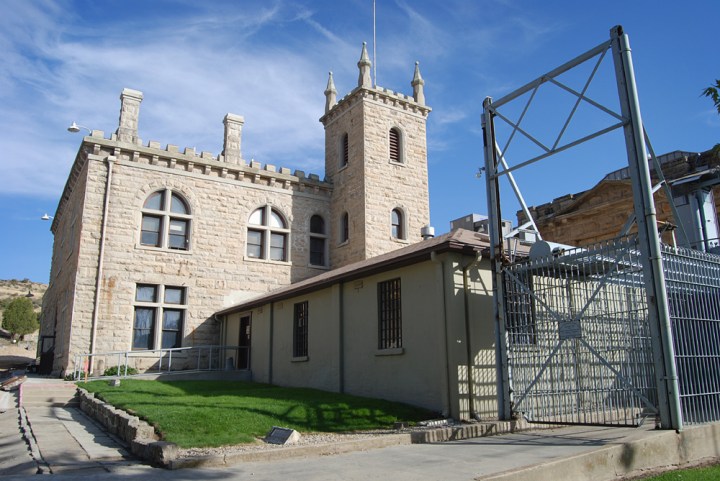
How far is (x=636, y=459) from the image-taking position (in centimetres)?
721

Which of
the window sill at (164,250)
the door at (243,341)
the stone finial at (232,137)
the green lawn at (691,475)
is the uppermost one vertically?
the stone finial at (232,137)

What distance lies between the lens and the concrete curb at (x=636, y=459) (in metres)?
6.30

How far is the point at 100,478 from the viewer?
22.0 feet

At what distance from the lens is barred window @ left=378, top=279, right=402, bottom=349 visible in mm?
13227

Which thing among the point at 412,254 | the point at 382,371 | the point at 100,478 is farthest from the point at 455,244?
the point at 100,478

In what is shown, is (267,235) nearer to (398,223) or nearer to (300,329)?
(398,223)

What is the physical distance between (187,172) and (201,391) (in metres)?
11.8

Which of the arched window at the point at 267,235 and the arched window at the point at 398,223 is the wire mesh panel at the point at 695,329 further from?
the arched window at the point at 267,235

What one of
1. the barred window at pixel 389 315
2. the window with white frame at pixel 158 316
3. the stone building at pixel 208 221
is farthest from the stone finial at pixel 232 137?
the barred window at pixel 389 315

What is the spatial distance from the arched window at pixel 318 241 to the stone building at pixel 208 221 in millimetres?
54

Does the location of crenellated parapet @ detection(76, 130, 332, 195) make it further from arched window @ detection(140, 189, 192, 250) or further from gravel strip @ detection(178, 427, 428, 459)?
gravel strip @ detection(178, 427, 428, 459)

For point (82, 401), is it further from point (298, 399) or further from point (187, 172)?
point (187, 172)

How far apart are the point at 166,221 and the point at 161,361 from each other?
18.0 ft

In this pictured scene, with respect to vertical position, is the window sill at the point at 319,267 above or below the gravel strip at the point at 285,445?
above
